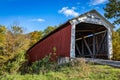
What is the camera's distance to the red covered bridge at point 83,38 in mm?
12039

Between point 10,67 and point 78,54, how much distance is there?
297 inches

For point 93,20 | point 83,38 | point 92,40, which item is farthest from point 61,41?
point 83,38

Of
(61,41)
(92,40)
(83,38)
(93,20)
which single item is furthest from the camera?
(83,38)

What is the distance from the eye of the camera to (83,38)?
1855cm

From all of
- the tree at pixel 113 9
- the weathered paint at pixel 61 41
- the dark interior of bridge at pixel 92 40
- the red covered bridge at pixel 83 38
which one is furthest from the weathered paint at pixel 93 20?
the tree at pixel 113 9

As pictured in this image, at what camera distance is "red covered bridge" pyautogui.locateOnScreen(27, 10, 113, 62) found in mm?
12039

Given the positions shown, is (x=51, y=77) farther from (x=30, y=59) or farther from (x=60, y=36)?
(x=30, y=59)

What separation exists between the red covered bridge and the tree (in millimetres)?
2453

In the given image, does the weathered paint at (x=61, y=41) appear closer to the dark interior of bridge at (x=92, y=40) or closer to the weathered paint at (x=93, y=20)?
the weathered paint at (x=93, y=20)

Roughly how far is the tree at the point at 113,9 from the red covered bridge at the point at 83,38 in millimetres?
2453

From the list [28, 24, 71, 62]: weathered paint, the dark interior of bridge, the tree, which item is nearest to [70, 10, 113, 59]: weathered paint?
[28, 24, 71, 62]: weathered paint

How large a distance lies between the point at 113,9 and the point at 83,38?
12.5 ft

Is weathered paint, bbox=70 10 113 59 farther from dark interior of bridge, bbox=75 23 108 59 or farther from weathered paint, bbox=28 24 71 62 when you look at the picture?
dark interior of bridge, bbox=75 23 108 59

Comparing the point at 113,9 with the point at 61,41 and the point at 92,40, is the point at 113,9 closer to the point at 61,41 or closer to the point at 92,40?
the point at 92,40
